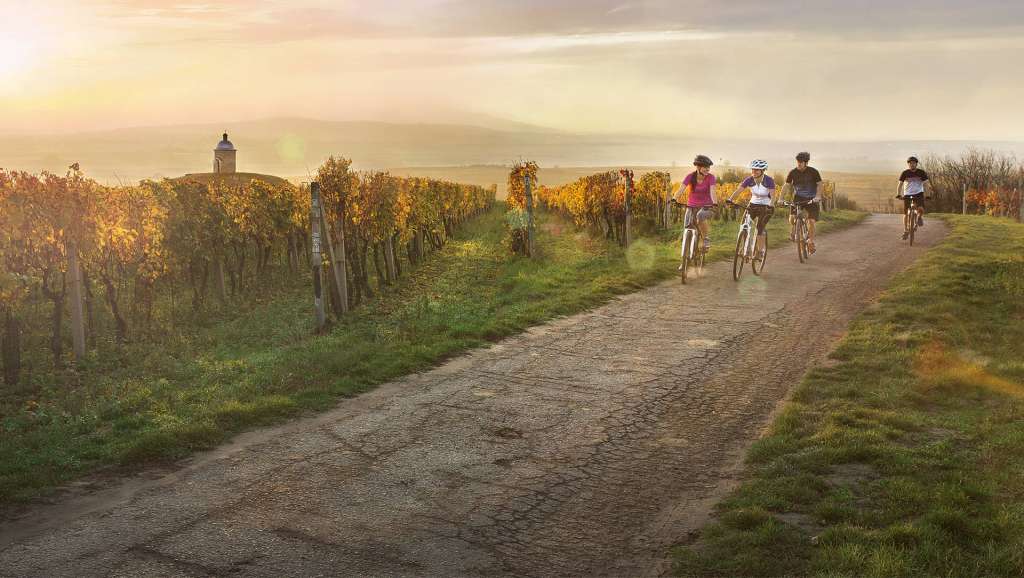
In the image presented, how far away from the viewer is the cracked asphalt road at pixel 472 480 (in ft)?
16.4

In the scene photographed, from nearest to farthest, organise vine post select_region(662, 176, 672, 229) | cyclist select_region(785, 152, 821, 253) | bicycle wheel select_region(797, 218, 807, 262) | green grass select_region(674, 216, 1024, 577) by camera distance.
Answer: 1. green grass select_region(674, 216, 1024, 577)
2. cyclist select_region(785, 152, 821, 253)
3. bicycle wheel select_region(797, 218, 807, 262)
4. vine post select_region(662, 176, 672, 229)

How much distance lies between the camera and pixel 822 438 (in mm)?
6918

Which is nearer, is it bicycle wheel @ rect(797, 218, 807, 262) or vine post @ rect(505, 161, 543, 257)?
bicycle wheel @ rect(797, 218, 807, 262)

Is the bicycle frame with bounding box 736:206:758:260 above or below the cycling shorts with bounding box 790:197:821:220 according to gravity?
below

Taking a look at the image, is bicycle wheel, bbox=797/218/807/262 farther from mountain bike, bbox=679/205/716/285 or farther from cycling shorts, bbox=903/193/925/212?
cycling shorts, bbox=903/193/925/212

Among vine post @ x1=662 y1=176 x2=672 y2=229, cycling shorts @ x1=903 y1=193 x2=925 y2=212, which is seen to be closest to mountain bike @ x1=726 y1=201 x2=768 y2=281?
cycling shorts @ x1=903 y1=193 x2=925 y2=212

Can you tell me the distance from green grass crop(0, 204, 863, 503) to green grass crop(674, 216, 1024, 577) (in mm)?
4624

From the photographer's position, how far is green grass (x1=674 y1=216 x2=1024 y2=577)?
15.7 feet

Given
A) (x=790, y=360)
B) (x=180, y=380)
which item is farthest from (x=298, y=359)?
(x=790, y=360)

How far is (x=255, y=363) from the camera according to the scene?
1180 centimetres

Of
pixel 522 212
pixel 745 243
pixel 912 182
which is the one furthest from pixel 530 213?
pixel 912 182

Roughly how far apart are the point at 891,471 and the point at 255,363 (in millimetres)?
8744

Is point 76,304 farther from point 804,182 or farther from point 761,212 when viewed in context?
point 804,182

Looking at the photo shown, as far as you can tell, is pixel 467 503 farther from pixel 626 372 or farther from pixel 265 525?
pixel 626 372
